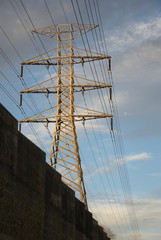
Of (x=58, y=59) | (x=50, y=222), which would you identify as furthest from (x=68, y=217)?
(x=58, y=59)

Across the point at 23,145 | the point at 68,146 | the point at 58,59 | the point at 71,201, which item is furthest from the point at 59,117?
the point at 23,145

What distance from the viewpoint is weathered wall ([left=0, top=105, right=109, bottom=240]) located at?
13.3 meters

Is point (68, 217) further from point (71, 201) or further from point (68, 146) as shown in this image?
point (68, 146)

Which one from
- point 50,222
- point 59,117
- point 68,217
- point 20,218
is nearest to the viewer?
point 20,218

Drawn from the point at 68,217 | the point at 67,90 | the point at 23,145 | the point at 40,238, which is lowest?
the point at 40,238

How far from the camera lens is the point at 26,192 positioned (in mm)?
15125

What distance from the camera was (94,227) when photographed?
3378cm

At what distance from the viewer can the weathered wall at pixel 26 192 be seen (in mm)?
13312

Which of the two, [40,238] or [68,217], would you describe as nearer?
[40,238]

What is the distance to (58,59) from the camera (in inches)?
1549

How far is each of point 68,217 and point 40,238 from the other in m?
6.37

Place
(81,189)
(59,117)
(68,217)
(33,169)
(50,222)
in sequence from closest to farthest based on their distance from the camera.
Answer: (33,169)
(50,222)
(68,217)
(81,189)
(59,117)

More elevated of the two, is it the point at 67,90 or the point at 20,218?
the point at 67,90

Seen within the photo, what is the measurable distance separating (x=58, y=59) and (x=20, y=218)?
1059 inches
